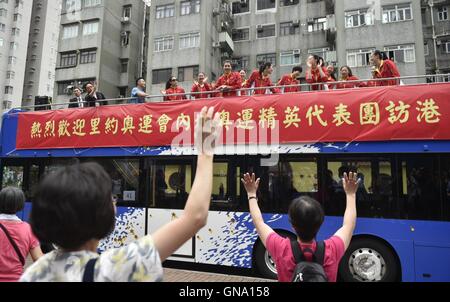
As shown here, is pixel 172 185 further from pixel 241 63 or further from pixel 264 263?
pixel 241 63

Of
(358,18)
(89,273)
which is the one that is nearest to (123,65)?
(358,18)

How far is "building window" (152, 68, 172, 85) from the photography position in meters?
26.8

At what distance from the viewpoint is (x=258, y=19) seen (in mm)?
28906

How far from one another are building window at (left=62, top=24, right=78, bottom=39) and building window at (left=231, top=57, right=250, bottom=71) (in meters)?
14.0

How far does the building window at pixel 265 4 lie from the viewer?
1121 inches

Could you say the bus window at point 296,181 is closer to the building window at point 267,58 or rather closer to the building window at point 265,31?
the building window at point 267,58

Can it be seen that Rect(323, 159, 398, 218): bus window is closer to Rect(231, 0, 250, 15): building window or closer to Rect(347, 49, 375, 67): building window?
Rect(347, 49, 375, 67): building window

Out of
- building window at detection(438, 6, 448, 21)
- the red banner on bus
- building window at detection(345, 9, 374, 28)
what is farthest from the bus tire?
building window at detection(438, 6, 448, 21)

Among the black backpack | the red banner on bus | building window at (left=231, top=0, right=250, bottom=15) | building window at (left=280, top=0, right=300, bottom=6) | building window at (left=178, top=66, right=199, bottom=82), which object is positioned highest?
building window at (left=231, top=0, right=250, bottom=15)

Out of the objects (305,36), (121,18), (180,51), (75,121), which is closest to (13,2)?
(121,18)

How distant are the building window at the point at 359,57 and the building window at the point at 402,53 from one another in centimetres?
117

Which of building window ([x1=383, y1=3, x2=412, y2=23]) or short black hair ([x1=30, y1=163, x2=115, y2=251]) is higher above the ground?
building window ([x1=383, y1=3, x2=412, y2=23])

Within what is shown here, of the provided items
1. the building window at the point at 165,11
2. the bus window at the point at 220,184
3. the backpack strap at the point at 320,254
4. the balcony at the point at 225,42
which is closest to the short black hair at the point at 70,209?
the backpack strap at the point at 320,254

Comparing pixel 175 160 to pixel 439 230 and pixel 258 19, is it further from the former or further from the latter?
pixel 258 19
